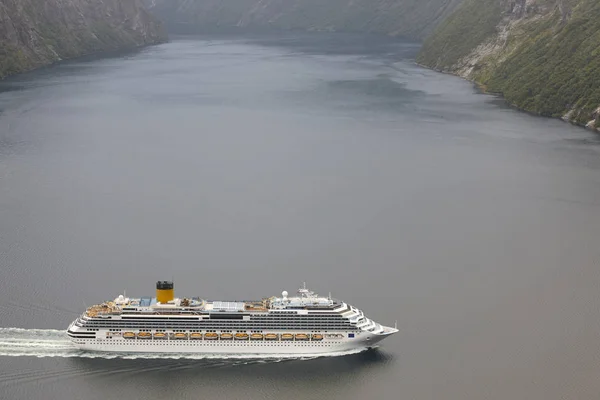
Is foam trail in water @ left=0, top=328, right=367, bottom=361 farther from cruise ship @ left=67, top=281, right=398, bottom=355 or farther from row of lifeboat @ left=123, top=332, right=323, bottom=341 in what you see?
row of lifeboat @ left=123, top=332, right=323, bottom=341

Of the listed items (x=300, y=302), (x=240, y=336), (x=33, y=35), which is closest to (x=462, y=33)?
(x=33, y=35)

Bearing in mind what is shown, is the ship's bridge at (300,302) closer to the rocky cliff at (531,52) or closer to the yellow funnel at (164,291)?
the yellow funnel at (164,291)

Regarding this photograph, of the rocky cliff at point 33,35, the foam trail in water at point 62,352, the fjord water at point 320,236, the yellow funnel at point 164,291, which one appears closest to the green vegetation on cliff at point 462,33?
the fjord water at point 320,236

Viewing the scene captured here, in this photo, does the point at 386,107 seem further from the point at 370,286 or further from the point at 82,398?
the point at 82,398

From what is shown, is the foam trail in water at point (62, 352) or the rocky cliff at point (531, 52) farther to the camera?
the rocky cliff at point (531, 52)

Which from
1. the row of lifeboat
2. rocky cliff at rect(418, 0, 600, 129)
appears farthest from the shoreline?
the row of lifeboat

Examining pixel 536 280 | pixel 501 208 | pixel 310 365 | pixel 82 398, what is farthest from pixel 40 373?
pixel 501 208

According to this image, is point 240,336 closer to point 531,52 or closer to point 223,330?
point 223,330
